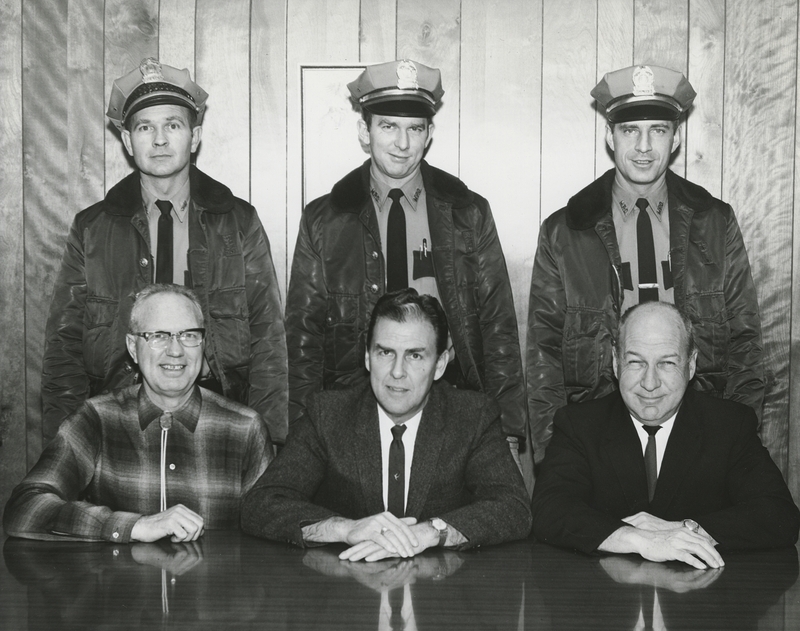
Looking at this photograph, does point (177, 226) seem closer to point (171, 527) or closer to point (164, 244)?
point (164, 244)

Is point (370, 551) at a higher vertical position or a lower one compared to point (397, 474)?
lower

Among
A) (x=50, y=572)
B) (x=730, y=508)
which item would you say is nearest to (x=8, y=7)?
(x=50, y=572)

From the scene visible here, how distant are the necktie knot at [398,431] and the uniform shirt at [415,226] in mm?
752

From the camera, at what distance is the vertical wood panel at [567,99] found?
3691 mm

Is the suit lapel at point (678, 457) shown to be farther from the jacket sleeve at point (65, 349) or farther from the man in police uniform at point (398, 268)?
the jacket sleeve at point (65, 349)

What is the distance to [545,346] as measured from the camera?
3168 mm

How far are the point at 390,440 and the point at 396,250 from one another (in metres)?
0.85

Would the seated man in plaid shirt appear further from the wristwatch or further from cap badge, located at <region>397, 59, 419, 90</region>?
cap badge, located at <region>397, 59, 419, 90</region>

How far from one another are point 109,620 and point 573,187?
2579mm

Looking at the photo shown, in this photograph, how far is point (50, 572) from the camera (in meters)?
1.98

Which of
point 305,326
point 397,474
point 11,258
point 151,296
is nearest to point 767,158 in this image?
point 305,326

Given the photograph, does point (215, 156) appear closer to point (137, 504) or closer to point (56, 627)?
point (137, 504)

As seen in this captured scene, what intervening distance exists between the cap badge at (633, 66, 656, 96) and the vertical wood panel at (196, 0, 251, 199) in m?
1.42

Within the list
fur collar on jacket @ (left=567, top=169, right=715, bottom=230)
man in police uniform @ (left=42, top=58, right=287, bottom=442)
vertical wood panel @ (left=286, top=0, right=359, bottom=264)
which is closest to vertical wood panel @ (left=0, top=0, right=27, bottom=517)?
man in police uniform @ (left=42, top=58, right=287, bottom=442)
